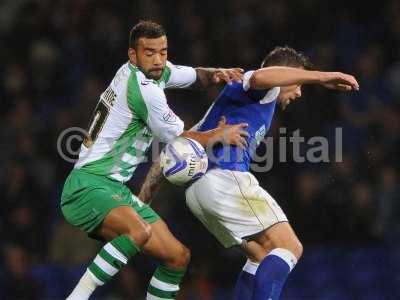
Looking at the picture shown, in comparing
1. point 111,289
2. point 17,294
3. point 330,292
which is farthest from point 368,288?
point 17,294

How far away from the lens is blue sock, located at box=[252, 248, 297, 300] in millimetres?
5844

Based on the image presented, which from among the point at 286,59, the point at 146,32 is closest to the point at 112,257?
the point at 146,32

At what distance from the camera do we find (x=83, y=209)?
20.2 feet

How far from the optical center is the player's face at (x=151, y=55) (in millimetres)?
6148

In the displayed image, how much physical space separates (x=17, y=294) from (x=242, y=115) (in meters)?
3.59

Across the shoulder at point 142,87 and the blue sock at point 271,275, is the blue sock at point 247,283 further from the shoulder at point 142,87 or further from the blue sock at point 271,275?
the shoulder at point 142,87

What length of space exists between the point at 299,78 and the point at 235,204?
3.02 feet

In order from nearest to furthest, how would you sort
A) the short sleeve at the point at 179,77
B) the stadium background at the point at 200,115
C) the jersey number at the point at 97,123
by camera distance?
the jersey number at the point at 97,123
the short sleeve at the point at 179,77
the stadium background at the point at 200,115

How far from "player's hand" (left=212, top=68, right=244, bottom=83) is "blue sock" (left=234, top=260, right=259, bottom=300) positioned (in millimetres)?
1223

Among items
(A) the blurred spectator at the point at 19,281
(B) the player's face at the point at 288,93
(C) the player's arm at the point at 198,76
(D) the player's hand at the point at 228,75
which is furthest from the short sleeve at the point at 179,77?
(A) the blurred spectator at the point at 19,281

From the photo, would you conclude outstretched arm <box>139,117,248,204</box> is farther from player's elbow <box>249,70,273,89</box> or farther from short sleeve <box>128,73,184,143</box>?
player's elbow <box>249,70,273,89</box>

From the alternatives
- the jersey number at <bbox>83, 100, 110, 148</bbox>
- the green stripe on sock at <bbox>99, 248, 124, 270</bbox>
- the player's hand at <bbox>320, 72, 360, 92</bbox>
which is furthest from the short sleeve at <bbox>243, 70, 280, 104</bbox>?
the green stripe on sock at <bbox>99, 248, 124, 270</bbox>

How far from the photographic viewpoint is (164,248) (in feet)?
20.2

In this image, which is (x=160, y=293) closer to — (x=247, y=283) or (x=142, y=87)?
(x=247, y=283)
